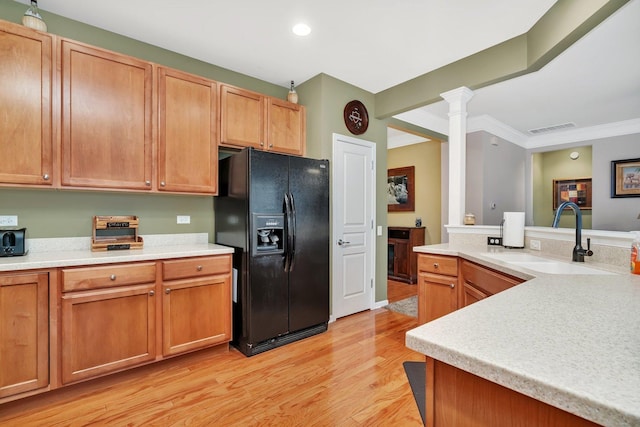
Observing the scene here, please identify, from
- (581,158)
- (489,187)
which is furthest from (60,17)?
(581,158)

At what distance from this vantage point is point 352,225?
3.54 m

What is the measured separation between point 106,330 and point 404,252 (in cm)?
431

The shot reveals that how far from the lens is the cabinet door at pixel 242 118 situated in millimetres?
2813

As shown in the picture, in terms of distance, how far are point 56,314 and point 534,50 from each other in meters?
3.85

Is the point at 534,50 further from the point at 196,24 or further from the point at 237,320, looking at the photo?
the point at 237,320

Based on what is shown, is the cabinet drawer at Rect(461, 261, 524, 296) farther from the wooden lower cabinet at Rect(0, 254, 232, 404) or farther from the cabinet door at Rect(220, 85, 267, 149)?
the cabinet door at Rect(220, 85, 267, 149)

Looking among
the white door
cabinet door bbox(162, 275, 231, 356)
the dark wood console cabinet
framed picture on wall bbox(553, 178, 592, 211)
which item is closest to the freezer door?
the white door

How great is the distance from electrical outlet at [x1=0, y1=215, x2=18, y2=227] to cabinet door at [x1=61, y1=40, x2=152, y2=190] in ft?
1.66

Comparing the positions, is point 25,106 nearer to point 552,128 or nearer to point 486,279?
point 486,279

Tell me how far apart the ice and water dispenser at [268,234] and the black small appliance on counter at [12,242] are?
153cm

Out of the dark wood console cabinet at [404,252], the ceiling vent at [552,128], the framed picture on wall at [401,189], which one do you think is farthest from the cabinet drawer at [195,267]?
the ceiling vent at [552,128]

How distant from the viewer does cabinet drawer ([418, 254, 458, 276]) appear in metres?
2.49

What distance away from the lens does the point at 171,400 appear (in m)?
1.96

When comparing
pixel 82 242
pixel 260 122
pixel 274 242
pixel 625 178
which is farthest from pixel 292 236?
pixel 625 178
